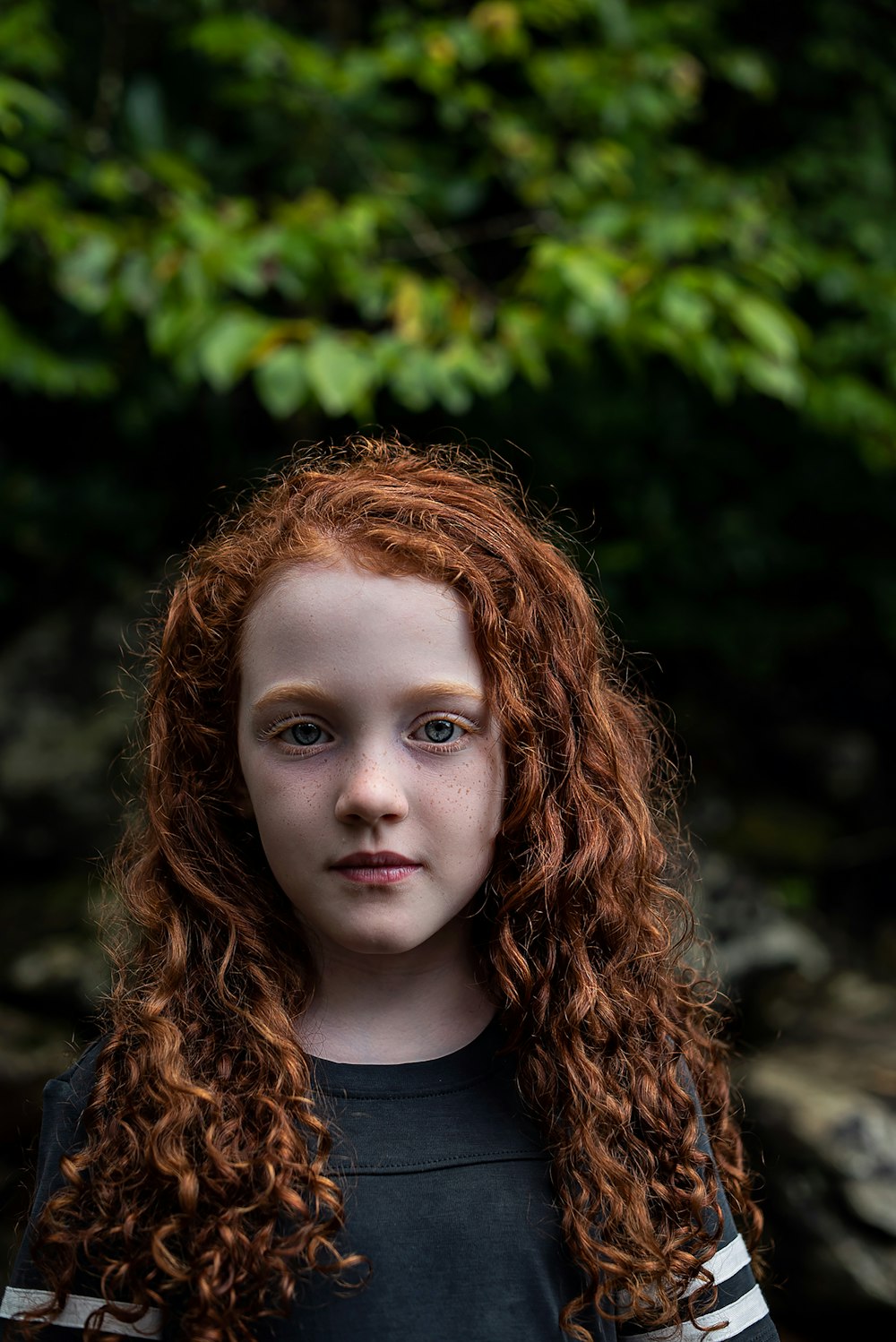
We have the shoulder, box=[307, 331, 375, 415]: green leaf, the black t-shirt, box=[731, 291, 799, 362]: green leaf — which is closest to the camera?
the black t-shirt

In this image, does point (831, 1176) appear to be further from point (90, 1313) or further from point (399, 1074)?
point (90, 1313)

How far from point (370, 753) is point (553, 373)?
2.91m

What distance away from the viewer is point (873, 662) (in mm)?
4566

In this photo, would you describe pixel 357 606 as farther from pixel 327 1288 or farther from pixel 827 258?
pixel 827 258

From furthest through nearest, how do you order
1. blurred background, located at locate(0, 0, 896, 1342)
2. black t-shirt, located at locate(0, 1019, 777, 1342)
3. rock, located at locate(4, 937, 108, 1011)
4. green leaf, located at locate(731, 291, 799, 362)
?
rock, located at locate(4, 937, 108, 1011) < blurred background, located at locate(0, 0, 896, 1342) < green leaf, located at locate(731, 291, 799, 362) < black t-shirt, located at locate(0, 1019, 777, 1342)

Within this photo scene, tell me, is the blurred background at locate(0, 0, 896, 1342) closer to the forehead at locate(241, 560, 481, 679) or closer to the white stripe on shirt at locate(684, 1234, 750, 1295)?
the forehead at locate(241, 560, 481, 679)

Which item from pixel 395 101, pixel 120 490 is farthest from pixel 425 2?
pixel 120 490

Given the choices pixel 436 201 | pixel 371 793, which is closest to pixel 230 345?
pixel 436 201

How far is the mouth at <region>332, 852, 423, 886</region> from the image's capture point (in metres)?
1.08

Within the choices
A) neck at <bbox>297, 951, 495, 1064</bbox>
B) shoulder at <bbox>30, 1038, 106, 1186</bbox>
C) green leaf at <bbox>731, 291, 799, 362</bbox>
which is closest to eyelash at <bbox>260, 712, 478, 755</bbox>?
neck at <bbox>297, 951, 495, 1064</bbox>

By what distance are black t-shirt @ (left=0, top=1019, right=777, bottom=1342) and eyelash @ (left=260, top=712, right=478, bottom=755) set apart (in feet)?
1.00

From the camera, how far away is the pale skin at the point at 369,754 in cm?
109

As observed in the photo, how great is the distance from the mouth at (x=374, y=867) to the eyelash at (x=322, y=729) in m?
0.10

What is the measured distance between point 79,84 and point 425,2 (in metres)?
1.02
